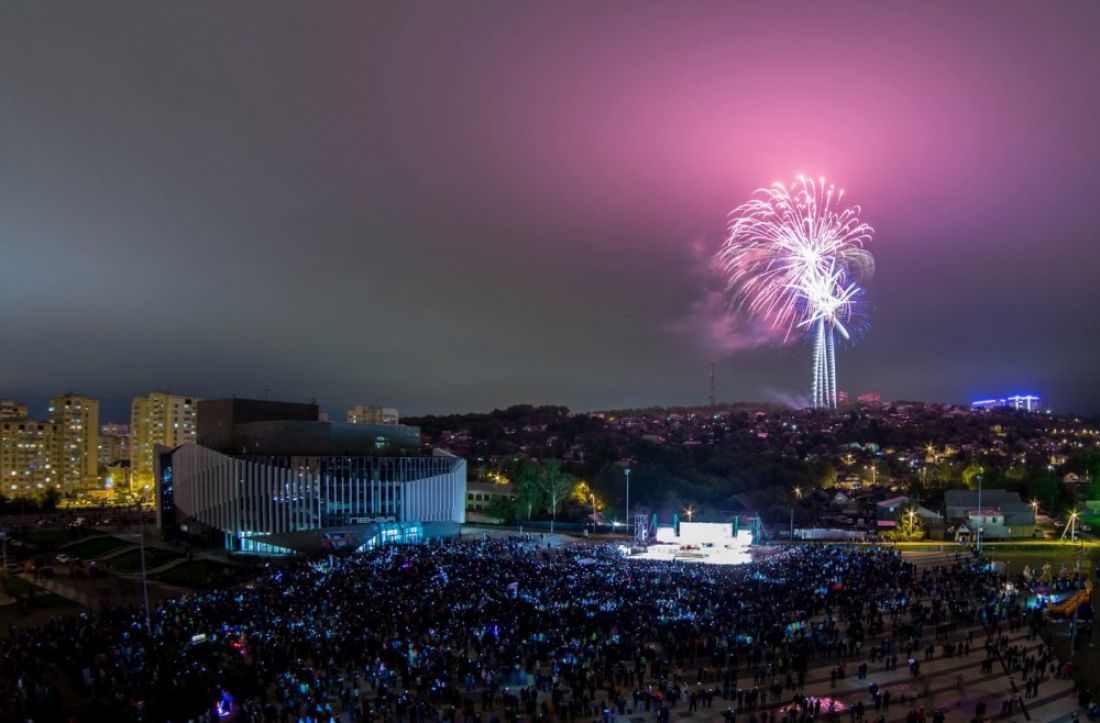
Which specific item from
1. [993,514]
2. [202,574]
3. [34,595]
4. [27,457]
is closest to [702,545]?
[993,514]

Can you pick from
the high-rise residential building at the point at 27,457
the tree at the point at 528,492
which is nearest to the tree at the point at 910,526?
the tree at the point at 528,492

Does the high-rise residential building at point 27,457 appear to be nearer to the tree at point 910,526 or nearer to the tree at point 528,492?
the tree at point 528,492

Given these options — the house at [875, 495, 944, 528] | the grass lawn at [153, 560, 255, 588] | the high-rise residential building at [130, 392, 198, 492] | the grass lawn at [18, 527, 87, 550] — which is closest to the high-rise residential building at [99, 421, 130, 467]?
the high-rise residential building at [130, 392, 198, 492]

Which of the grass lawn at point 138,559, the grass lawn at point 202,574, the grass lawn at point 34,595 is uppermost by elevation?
the grass lawn at point 34,595

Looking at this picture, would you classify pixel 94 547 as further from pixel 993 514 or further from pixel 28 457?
pixel 28 457

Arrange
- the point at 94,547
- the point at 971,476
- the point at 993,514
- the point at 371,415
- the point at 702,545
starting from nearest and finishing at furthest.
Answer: the point at 702,545, the point at 94,547, the point at 993,514, the point at 971,476, the point at 371,415
